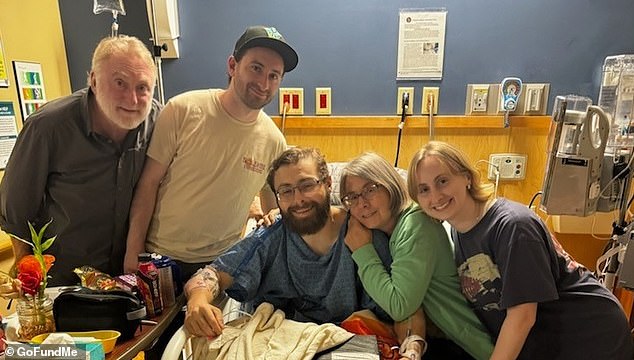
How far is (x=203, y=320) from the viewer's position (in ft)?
3.98

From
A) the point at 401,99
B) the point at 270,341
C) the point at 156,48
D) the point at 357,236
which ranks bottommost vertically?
the point at 270,341

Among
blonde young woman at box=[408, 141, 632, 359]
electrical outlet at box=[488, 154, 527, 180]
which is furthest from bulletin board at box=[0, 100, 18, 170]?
electrical outlet at box=[488, 154, 527, 180]

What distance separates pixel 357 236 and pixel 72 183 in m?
0.99

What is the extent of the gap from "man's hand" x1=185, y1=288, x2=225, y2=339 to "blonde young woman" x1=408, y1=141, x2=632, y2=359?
676 mm

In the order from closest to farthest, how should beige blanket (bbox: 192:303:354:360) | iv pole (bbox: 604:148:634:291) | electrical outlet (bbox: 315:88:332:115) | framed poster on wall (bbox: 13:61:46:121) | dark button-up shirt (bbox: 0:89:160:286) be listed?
beige blanket (bbox: 192:303:354:360)
dark button-up shirt (bbox: 0:89:160:286)
iv pole (bbox: 604:148:634:291)
framed poster on wall (bbox: 13:61:46:121)
electrical outlet (bbox: 315:88:332:115)

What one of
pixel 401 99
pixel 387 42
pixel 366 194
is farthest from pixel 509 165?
pixel 366 194

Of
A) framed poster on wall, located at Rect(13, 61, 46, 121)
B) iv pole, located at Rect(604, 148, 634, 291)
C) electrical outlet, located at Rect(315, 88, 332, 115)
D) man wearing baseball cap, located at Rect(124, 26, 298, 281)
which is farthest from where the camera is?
electrical outlet, located at Rect(315, 88, 332, 115)

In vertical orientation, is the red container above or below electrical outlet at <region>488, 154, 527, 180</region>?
below

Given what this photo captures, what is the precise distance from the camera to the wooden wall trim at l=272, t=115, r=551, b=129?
228 cm

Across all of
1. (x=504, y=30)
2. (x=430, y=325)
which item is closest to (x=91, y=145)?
(x=430, y=325)

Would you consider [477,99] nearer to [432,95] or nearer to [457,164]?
[432,95]

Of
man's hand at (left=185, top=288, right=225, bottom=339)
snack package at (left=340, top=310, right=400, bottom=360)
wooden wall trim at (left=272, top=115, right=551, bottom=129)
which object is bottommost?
snack package at (left=340, top=310, right=400, bottom=360)

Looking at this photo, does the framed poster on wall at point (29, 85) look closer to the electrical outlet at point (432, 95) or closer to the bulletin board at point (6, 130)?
the bulletin board at point (6, 130)

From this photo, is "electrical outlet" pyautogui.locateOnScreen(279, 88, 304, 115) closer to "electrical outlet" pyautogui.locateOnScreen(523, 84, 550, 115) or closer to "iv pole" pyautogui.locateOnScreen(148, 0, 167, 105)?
"iv pole" pyautogui.locateOnScreen(148, 0, 167, 105)
